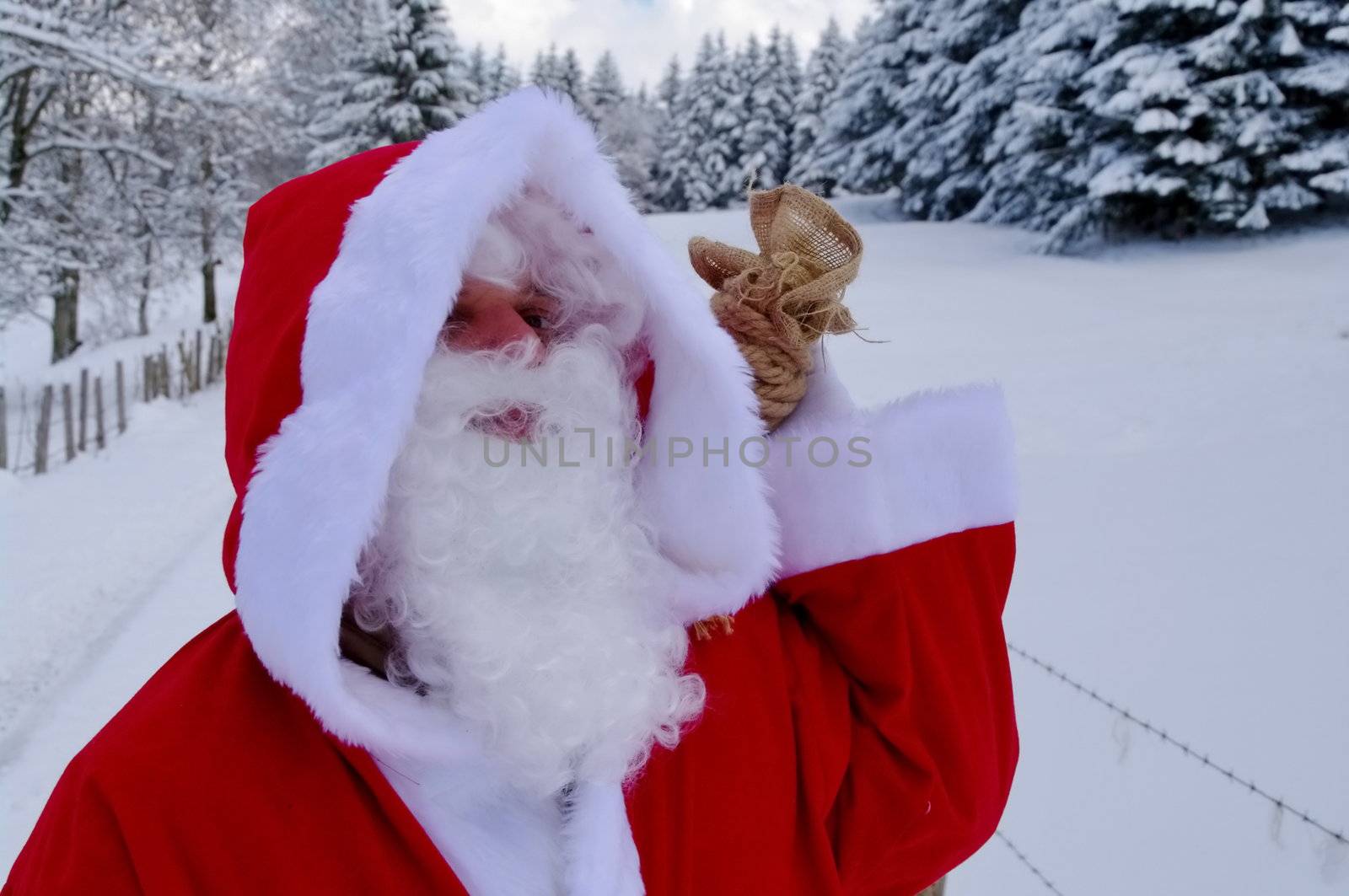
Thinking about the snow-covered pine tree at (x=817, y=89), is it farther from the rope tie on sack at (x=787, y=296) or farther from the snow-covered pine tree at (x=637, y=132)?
the rope tie on sack at (x=787, y=296)

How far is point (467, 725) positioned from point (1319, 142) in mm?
12790

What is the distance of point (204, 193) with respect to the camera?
15.2 m

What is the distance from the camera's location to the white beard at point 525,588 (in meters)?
1.07

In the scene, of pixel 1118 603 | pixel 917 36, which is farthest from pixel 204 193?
pixel 1118 603

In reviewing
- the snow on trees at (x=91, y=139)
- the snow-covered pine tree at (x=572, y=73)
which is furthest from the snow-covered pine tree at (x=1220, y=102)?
the snow-covered pine tree at (x=572, y=73)

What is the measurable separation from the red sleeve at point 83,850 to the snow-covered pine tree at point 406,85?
2018 cm

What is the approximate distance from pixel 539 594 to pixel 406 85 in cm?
2182

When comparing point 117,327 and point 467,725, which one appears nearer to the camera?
point 467,725

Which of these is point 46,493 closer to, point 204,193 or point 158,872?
point 158,872

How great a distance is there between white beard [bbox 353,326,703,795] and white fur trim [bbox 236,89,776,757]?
91mm

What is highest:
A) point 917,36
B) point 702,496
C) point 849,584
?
point 917,36

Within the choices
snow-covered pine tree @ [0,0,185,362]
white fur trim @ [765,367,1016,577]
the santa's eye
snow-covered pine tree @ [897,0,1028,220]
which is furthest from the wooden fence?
snow-covered pine tree @ [897,0,1028,220]

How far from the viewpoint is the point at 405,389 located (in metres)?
0.97

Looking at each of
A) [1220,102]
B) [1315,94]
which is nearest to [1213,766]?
[1220,102]
